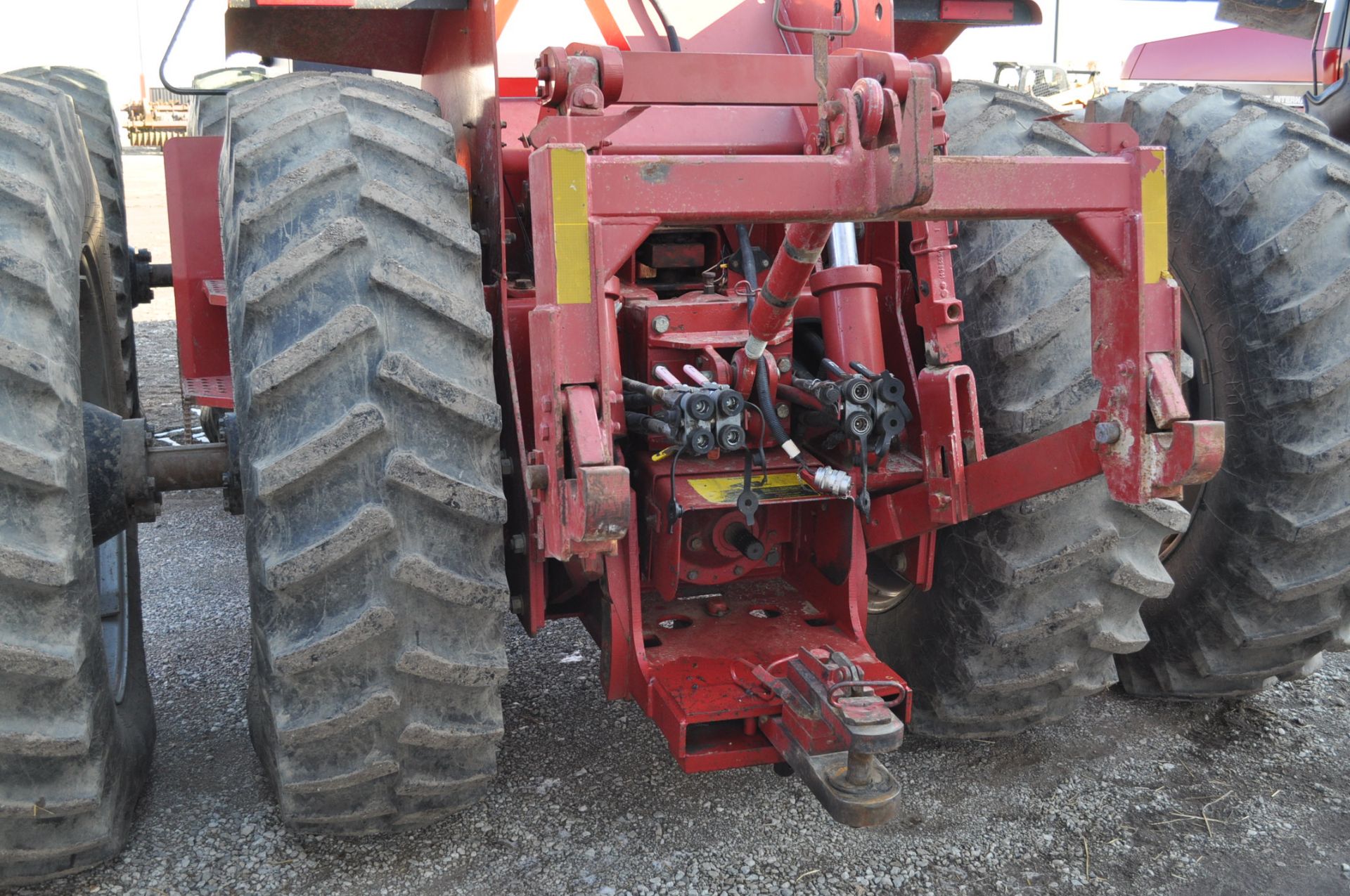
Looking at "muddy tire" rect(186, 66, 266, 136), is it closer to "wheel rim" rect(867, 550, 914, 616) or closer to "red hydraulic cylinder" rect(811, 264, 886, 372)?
"red hydraulic cylinder" rect(811, 264, 886, 372)

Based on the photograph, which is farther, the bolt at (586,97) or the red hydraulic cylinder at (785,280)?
the bolt at (586,97)

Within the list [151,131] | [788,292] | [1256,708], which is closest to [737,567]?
[788,292]

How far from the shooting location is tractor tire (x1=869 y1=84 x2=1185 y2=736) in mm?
2619

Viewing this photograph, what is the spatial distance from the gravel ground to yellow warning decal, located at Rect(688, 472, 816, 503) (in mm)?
866

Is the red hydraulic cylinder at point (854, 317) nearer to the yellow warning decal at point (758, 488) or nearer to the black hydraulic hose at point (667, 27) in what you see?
the yellow warning decal at point (758, 488)

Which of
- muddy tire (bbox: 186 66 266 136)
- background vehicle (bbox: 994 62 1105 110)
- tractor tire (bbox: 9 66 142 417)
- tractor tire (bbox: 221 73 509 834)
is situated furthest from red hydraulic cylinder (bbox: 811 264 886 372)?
background vehicle (bbox: 994 62 1105 110)

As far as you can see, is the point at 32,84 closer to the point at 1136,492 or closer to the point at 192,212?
the point at 192,212

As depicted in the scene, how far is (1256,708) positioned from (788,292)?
7.62 ft

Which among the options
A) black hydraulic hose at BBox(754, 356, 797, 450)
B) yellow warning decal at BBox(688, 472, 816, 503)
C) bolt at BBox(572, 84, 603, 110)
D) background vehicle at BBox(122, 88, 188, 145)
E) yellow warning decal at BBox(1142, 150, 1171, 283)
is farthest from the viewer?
background vehicle at BBox(122, 88, 188, 145)

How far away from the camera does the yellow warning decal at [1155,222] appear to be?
85.4 inches

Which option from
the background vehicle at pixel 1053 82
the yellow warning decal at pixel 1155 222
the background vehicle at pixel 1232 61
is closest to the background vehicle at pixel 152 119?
the background vehicle at pixel 1053 82

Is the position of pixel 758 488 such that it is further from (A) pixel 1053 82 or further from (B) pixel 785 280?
(A) pixel 1053 82

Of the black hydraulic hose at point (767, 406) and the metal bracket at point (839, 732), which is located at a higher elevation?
the black hydraulic hose at point (767, 406)

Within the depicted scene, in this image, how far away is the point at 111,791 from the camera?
241 centimetres
